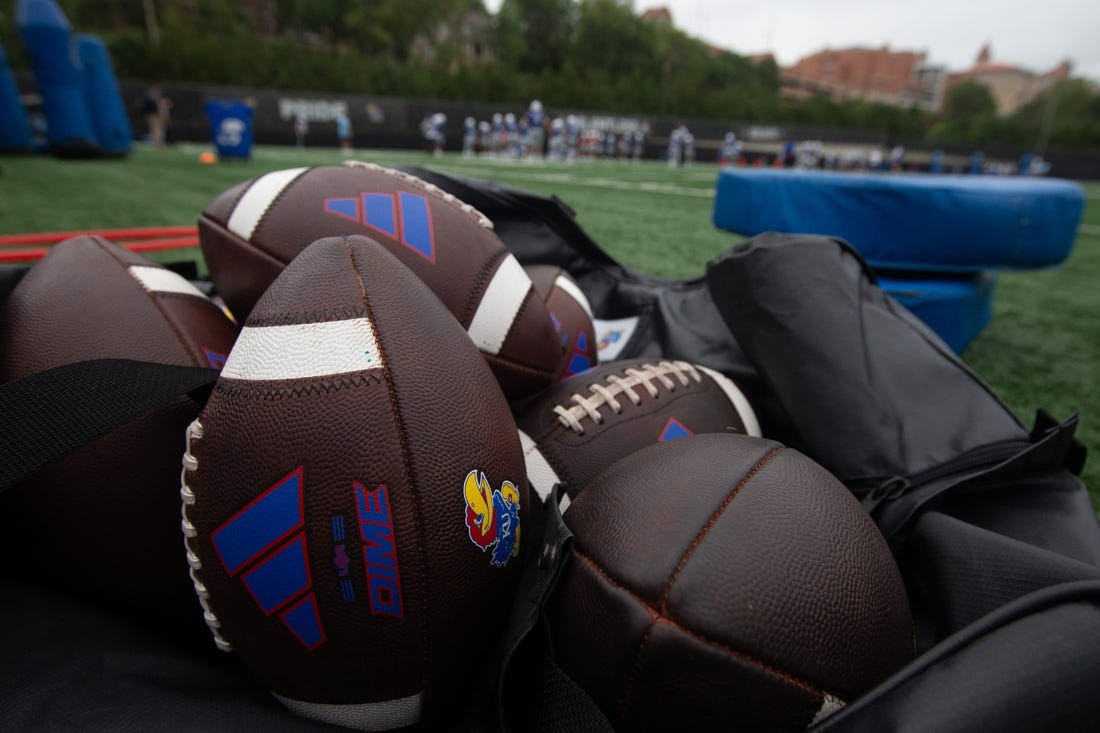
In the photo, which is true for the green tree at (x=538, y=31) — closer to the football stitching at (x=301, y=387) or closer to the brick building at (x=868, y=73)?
the brick building at (x=868, y=73)

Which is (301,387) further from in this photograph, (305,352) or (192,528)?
(192,528)

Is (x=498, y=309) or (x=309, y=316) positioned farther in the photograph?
(x=498, y=309)

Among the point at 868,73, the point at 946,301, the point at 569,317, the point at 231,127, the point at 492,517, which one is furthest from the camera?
the point at 868,73

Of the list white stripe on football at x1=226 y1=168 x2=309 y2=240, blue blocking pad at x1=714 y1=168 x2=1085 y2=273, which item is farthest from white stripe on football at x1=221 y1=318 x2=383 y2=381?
blue blocking pad at x1=714 y1=168 x2=1085 y2=273

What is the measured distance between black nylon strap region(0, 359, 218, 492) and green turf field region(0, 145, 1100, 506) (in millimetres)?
1418

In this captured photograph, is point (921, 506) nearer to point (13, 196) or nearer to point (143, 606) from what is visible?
point (143, 606)

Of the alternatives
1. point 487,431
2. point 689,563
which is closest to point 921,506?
point 689,563

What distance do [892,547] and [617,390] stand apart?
0.42 m

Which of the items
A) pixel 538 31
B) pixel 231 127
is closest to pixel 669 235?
pixel 231 127

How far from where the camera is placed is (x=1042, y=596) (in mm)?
496

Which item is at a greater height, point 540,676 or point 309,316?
point 309,316

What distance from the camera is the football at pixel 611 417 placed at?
2.86ft

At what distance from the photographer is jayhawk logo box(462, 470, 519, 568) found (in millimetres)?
612

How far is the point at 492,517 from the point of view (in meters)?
0.63
